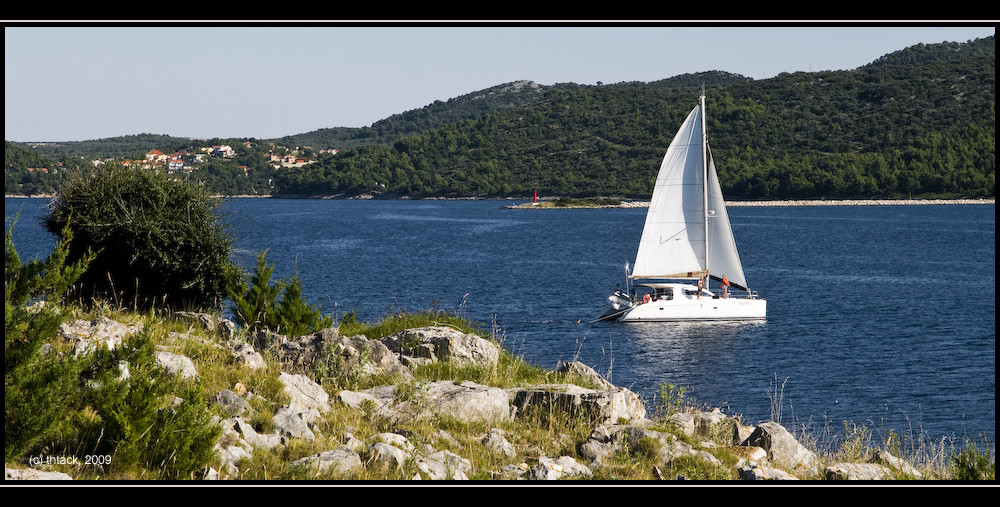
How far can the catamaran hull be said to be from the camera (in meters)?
47.0

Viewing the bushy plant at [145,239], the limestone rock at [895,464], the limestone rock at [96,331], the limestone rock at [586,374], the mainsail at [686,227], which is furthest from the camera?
the mainsail at [686,227]

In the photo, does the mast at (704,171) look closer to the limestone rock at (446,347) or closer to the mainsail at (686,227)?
the mainsail at (686,227)

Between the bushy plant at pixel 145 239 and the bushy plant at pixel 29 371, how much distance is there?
12917 millimetres

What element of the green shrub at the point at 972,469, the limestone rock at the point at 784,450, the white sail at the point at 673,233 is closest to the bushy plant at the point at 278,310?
the limestone rock at the point at 784,450

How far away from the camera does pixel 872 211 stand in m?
168

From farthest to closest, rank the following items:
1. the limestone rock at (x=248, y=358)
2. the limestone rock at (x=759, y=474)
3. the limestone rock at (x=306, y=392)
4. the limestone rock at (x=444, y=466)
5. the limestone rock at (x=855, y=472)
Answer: the limestone rock at (x=248, y=358) < the limestone rock at (x=306, y=392) < the limestone rock at (x=855, y=472) < the limestone rock at (x=759, y=474) < the limestone rock at (x=444, y=466)

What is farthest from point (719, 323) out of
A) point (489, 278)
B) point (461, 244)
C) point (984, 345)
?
point (461, 244)

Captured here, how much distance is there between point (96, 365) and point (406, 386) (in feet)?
13.0

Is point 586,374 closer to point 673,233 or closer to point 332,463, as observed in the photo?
point 332,463

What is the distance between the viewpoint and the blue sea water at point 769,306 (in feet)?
102
